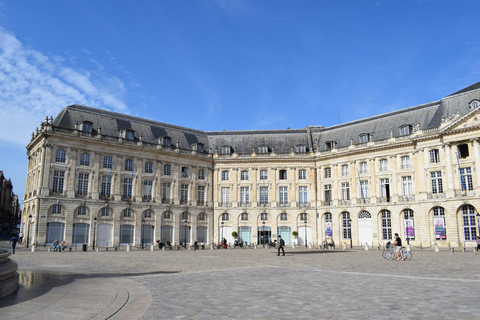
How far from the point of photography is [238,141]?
6128 cm

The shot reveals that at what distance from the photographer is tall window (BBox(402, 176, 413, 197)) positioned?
1885 inches

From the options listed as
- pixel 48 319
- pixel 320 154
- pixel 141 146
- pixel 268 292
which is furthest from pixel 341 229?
pixel 48 319

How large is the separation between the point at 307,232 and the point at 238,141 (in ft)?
56.9

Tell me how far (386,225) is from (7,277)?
153 feet

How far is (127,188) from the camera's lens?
1987 inches

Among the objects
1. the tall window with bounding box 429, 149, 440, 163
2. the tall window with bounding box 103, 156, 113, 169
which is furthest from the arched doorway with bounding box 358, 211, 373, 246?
the tall window with bounding box 103, 156, 113, 169

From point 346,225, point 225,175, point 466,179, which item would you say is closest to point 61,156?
point 225,175

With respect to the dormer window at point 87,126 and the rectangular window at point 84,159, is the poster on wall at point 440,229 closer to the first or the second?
the rectangular window at point 84,159

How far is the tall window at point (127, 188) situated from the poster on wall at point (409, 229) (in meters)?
34.4

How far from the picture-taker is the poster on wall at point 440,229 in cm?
4350

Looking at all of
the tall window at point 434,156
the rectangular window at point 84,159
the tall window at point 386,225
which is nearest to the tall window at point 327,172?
the tall window at point 386,225

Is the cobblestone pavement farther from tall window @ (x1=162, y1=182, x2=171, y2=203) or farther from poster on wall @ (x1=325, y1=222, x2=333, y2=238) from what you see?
poster on wall @ (x1=325, y1=222, x2=333, y2=238)

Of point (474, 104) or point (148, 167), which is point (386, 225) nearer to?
point (474, 104)

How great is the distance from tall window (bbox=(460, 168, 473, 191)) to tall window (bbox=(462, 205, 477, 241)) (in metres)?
2.12
